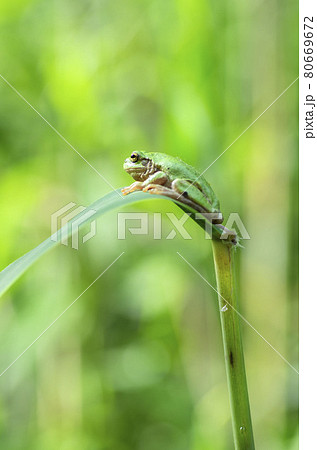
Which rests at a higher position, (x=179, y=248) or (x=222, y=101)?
(x=222, y=101)

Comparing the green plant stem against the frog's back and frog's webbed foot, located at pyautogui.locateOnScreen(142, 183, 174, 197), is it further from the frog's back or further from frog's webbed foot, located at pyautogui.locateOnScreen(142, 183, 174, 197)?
the frog's back

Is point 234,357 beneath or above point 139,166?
beneath

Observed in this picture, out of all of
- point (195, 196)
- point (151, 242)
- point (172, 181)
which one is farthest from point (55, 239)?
point (151, 242)

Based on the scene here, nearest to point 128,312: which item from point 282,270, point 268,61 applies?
point 282,270

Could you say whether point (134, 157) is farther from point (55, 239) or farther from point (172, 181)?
point (55, 239)

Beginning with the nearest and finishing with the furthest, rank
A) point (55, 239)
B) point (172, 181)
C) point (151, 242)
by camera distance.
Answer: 1. point (55, 239)
2. point (172, 181)
3. point (151, 242)

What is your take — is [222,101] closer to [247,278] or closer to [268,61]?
[268,61]

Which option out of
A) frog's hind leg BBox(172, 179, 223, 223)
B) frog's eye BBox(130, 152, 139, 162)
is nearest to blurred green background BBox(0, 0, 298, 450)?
frog's eye BBox(130, 152, 139, 162)
